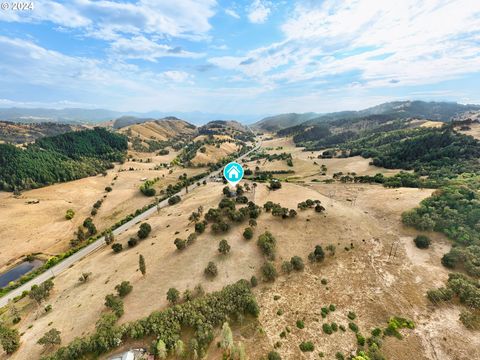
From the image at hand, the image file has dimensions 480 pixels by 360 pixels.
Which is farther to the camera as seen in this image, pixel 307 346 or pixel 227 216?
pixel 227 216

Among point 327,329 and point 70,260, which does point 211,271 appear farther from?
point 70,260

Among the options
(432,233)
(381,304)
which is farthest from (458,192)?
(381,304)

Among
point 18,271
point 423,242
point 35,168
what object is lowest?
point 18,271

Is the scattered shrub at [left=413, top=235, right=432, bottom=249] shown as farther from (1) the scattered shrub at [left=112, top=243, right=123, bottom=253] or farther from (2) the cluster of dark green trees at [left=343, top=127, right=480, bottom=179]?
(1) the scattered shrub at [left=112, top=243, right=123, bottom=253]

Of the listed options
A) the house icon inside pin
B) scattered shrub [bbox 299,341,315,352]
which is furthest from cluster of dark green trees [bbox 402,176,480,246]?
the house icon inside pin

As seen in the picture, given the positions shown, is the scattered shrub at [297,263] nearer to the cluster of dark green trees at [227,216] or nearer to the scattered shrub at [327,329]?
the scattered shrub at [327,329]

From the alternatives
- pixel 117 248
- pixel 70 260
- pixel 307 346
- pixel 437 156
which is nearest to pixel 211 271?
pixel 307 346

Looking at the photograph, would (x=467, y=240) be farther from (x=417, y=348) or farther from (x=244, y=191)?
(x=244, y=191)
